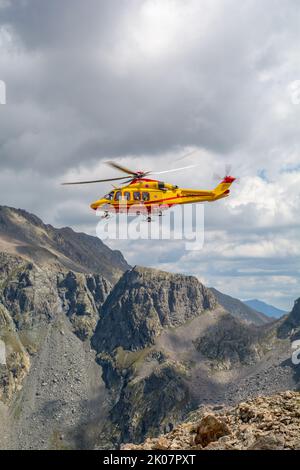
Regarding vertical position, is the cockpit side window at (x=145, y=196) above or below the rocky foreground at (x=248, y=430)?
above

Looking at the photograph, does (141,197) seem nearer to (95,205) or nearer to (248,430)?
(95,205)

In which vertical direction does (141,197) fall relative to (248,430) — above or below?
above

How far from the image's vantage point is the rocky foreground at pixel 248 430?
27.0 m

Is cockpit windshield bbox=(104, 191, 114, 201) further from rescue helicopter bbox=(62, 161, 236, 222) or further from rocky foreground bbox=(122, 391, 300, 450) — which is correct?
rocky foreground bbox=(122, 391, 300, 450)

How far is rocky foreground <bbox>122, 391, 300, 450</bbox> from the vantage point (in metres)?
27.0

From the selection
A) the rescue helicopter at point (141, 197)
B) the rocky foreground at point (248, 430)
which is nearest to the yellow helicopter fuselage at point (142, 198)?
the rescue helicopter at point (141, 197)

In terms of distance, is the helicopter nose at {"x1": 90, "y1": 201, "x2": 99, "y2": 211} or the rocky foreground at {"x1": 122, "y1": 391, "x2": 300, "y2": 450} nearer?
the rocky foreground at {"x1": 122, "y1": 391, "x2": 300, "y2": 450}

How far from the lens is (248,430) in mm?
30031

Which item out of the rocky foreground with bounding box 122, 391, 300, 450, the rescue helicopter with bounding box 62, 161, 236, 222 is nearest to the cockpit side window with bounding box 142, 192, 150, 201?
the rescue helicopter with bounding box 62, 161, 236, 222

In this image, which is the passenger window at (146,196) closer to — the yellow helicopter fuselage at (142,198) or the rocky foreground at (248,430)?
the yellow helicopter fuselage at (142,198)

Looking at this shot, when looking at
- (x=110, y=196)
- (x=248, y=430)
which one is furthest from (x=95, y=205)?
(x=248, y=430)
